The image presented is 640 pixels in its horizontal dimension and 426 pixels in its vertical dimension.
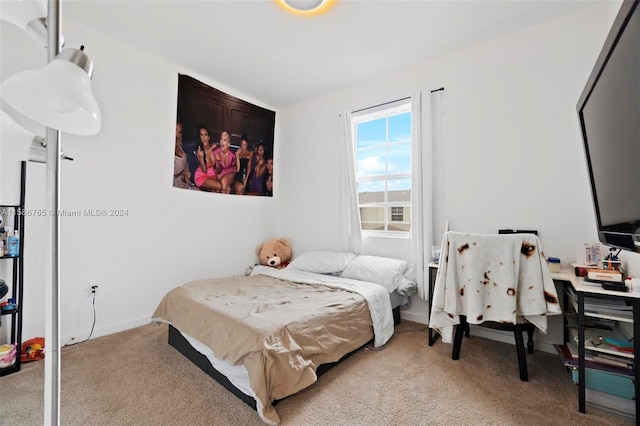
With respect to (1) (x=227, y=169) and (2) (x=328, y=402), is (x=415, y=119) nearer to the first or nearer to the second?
(1) (x=227, y=169)

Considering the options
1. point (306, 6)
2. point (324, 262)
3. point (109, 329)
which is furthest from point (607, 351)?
point (109, 329)

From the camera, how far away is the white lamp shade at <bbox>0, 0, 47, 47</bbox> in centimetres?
49

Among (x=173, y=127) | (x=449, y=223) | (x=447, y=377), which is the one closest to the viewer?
(x=447, y=377)

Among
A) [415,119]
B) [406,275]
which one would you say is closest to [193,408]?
[406,275]

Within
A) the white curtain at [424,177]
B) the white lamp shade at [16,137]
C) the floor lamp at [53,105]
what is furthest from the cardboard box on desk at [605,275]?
the white lamp shade at [16,137]

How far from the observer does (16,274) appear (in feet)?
6.57

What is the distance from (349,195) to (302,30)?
5.66 ft

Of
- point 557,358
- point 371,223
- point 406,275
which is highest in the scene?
point 371,223

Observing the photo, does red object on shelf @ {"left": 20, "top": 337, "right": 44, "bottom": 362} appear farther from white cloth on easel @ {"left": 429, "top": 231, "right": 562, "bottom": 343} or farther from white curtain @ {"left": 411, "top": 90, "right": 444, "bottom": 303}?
white curtain @ {"left": 411, "top": 90, "right": 444, "bottom": 303}

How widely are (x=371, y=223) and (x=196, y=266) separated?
6.92 feet

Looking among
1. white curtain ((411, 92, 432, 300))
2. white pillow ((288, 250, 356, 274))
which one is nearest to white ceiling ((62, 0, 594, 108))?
white curtain ((411, 92, 432, 300))

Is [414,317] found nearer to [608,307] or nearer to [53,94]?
[608,307]

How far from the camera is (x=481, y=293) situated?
189 centimetres

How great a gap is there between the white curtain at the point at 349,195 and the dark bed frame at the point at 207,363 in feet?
4.32
